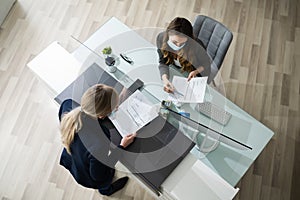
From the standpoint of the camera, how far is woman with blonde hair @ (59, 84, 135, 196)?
241 centimetres

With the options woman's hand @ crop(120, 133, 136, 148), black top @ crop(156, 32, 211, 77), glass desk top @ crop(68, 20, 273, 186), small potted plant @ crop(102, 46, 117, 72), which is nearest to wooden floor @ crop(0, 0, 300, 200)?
glass desk top @ crop(68, 20, 273, 186)

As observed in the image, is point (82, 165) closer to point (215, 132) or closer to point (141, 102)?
point (141, 102)

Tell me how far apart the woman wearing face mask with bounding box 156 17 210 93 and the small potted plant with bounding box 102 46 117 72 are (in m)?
0.36

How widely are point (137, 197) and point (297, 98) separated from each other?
5.90 ft

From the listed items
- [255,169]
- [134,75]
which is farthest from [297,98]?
[134,75]

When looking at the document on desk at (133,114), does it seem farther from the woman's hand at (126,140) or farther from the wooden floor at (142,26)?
the wooden floor at (142,26)

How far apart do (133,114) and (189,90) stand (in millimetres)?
467

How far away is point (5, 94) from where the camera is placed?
3859 millimetres

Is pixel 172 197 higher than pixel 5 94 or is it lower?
higher

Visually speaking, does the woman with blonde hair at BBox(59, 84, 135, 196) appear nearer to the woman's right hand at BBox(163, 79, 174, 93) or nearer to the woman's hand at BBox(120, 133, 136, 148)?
the woman's hand at BBox(120, 133, 136, 148)

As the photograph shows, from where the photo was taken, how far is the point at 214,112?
2.80 metres

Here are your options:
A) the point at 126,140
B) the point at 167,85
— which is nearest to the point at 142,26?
the point at 167,85

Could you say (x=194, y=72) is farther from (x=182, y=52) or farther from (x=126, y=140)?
(x=126, y=140)

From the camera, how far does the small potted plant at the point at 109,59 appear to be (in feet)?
9.70
